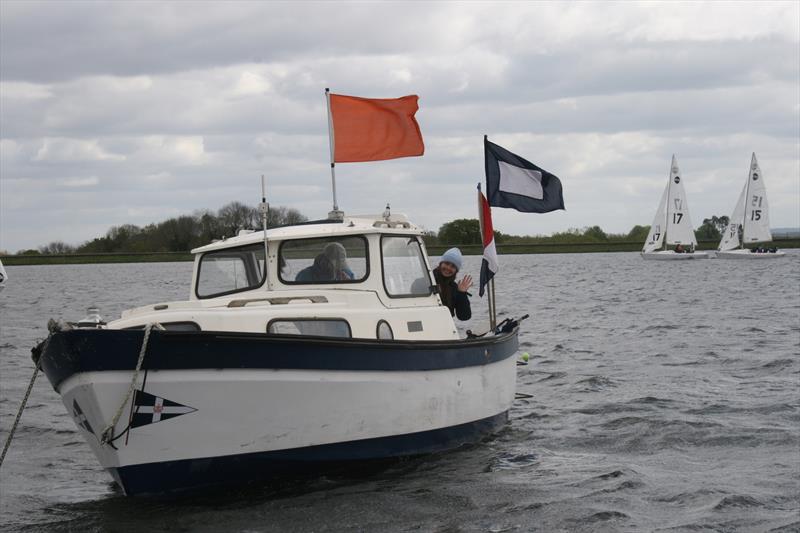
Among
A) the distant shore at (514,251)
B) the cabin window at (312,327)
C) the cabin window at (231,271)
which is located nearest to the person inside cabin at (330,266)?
the cabin window at (231,271)

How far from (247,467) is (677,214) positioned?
92.3 m

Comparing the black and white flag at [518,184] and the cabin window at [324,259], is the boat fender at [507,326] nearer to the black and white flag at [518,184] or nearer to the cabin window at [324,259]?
the black and white flag at [518,184]

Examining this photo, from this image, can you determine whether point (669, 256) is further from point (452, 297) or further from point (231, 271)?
point (231, 271)

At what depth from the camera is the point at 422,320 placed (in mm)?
11883

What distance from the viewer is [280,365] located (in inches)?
376

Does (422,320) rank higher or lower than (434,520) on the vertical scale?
higher

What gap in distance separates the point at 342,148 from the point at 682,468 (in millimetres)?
5462

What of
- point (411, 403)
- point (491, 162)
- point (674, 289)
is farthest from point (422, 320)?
point (674, 289)

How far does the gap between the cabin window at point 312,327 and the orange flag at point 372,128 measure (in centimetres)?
284

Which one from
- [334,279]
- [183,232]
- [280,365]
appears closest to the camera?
[280,365]

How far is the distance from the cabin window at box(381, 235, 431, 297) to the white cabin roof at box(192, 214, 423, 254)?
141mm

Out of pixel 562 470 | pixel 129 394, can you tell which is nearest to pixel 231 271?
pixel 129 394

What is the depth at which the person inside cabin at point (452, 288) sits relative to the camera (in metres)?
13.2

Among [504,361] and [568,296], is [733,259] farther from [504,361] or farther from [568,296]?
[504,361]
